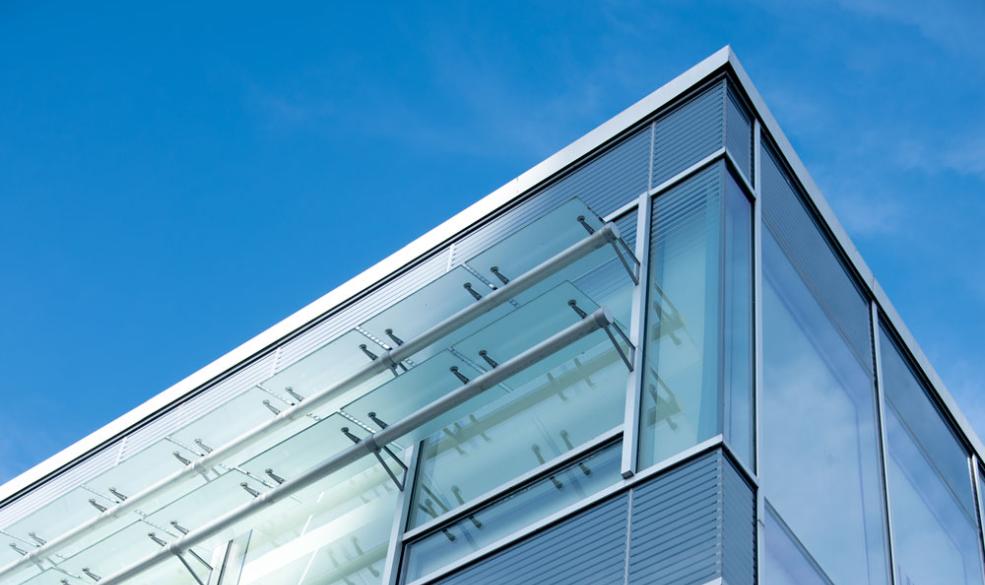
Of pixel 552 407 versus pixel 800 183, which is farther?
pixel 800 183

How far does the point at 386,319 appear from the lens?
12.8 metres

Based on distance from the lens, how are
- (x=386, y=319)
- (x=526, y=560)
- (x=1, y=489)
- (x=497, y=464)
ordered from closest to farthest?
(x=526, y=560)
(x=497, y=464)
(x=386, y=319)
(x=1, y=489)

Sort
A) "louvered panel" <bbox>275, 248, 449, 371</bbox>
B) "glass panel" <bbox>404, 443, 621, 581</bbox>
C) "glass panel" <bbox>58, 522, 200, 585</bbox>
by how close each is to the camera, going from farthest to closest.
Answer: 1. "louvered panel" <bbox>275, 248, 449, 371</bbox>
2. "glass panel" <bbox>58, 522, 200, 585</bbox>
3. "glass panel" <bbox>404, 443, 621, 581</bbox>

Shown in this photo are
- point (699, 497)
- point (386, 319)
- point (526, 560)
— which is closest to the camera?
point (699, 497)

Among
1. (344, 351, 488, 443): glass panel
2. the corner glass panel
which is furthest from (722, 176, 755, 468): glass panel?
(344, 351, 488, 443): glass panel

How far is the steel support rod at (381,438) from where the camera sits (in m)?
11.1

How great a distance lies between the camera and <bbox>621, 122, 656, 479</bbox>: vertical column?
9.91m

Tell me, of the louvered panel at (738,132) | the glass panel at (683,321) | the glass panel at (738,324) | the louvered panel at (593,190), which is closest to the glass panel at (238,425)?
the louvered panel at (593,190)

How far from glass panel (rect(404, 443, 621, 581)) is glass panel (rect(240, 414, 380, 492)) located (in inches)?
50.0

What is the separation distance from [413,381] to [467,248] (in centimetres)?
205

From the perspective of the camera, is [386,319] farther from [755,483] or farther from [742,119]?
[755,483]

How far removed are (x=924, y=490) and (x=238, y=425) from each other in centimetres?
638

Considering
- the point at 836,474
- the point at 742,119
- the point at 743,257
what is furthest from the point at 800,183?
the point at 836,474

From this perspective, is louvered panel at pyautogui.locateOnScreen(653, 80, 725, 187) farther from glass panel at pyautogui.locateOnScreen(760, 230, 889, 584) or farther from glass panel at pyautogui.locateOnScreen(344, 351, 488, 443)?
glass panel at pyautogui.locateOnScreen(344, 351, 488, 443)
